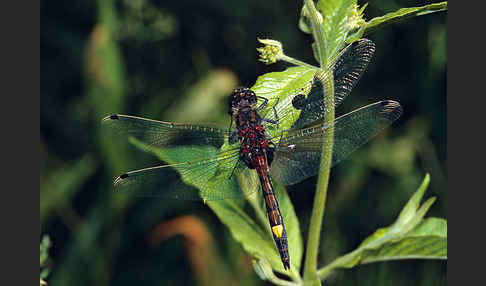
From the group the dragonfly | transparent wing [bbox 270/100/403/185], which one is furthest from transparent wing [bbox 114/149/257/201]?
transparent wing [bbox 270/100/403/185]

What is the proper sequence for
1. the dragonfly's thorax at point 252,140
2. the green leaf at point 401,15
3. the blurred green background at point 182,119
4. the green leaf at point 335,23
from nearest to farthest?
the green leaf at point 401,15 < the green leaf at point 335,23 < the dragonfly's thorax at point 252,140 < the blurred green background at point 182,119

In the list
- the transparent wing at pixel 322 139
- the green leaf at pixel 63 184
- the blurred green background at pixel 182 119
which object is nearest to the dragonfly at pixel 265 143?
the transparent wing at pixel 322 139

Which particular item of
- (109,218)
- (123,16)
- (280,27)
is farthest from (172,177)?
(123,16)

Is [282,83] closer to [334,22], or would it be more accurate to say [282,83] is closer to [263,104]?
[263,104]

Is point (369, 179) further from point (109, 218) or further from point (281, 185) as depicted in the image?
point (109, 218)

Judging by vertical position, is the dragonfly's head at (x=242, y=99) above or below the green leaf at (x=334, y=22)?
below

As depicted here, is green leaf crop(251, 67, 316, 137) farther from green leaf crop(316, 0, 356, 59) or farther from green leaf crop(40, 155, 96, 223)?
green leaf crop(40, 155, 96, 223)

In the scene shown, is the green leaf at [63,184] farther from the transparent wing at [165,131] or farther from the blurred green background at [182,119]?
the transparent wing at [165,131]

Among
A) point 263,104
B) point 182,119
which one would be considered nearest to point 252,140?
point 263,104
